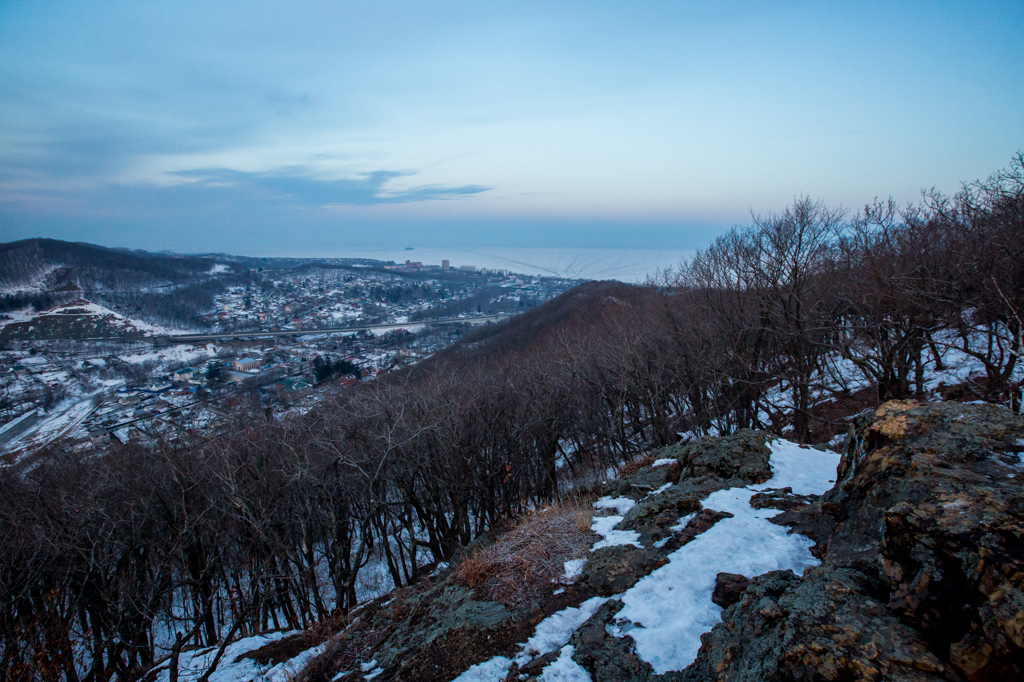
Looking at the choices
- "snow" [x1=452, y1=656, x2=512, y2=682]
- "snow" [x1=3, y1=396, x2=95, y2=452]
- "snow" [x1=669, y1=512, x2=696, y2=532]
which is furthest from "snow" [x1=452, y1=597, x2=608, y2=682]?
"snow" [x1=3, y1=396, x2=95, y2=452]

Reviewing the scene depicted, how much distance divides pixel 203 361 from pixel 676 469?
5091cm

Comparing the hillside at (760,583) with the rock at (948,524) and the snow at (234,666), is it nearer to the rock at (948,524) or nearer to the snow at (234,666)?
the rock at (948,524)

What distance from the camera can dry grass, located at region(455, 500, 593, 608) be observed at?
5.23 meters

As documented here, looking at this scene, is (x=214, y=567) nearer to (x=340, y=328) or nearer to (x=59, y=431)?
(x=59, y=431)

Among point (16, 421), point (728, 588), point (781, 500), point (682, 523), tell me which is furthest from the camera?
point (16, 421)

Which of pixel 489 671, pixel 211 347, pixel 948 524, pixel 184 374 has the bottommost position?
pixel 184 374

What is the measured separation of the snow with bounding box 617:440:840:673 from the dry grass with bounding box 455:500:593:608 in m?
1.13

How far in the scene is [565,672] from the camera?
3832 millimetres

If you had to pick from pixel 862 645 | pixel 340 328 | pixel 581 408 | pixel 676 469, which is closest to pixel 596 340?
pixel 581 408

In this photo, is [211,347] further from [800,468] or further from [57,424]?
[800,468]

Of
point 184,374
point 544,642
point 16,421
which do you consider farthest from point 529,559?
point 184,374

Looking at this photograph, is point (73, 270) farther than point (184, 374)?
Yes

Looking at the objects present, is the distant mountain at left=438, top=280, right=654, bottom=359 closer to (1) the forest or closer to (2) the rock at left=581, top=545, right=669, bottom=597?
(1) the forest

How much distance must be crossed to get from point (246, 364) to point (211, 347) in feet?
43.3
